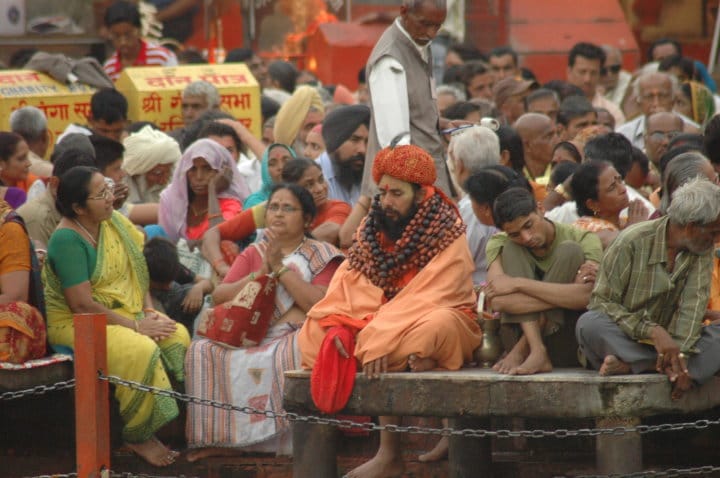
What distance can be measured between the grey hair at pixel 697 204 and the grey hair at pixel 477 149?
5.20 feet

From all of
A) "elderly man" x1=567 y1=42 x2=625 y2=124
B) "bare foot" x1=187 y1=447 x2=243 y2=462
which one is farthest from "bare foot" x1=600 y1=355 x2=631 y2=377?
"elderly man" x1=567 y1=42 x2=625 y2=124

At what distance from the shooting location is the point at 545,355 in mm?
6586

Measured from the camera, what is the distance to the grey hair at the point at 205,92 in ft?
36.4

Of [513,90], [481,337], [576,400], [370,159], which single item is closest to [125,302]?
[370,159]

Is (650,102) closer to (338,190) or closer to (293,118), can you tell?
(293,118)

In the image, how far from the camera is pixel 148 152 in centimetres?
964

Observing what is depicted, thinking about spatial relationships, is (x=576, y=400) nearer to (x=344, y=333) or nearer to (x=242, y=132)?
(x=344, y=333)

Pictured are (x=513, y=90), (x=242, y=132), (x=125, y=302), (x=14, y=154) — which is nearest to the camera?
(x=125, y=302)

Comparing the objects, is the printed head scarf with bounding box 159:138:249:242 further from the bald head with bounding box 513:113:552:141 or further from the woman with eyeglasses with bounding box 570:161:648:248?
the woman with eyeglasses with bounding box 570:161:648:248

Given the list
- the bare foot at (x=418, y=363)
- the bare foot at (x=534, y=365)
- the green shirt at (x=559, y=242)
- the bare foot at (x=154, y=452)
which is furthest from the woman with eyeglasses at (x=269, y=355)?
the bare foot at (x=534, y=365)

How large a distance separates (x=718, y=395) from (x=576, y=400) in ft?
2.03


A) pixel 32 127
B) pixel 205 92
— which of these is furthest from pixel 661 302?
pixel 205 92

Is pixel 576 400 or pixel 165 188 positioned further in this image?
pixel 165 188

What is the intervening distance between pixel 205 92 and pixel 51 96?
1089 millimetres
